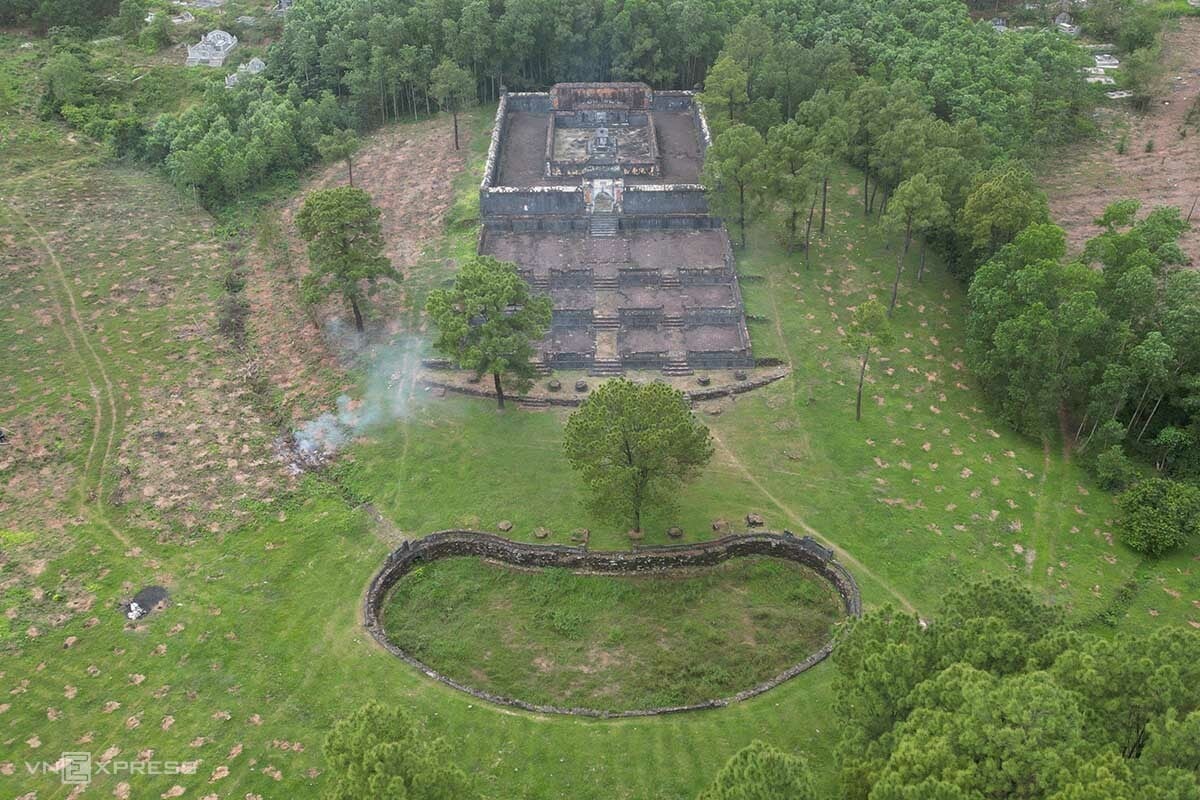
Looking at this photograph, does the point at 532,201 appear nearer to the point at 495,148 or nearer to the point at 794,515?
the point at 495,148

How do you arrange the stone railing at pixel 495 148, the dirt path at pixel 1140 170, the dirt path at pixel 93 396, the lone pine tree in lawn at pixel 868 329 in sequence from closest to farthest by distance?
the dirt path at pixel 93 396 → the lone pine tree in lawn at pixel 868 329 → the stone railing at pixel 495 148 → the dirt path at pixel 1140 170

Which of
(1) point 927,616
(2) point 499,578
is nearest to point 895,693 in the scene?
(1) point 927,616

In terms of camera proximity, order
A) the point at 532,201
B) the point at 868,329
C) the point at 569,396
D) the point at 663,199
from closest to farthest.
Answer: the point at 868,329
the point at 569,396
the point at 532,201
the point at 663,199

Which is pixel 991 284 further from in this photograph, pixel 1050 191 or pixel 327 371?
pixel 327 371

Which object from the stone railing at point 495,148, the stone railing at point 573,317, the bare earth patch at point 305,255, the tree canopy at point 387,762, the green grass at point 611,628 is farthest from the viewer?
the stone railing at point 495,148

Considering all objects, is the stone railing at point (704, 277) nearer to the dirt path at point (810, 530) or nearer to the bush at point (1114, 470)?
the dirt path at point (810, 530)

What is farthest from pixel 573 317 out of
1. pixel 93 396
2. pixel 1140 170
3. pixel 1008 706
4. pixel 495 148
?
pixel 1140 170

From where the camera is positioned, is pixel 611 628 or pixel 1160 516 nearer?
pixel 611 628

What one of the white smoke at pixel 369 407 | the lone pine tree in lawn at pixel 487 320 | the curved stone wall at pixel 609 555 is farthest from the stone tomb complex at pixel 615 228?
the curved stone wall at pixel 609 555
